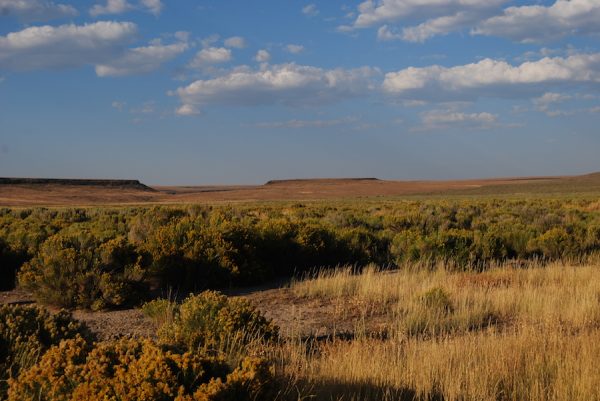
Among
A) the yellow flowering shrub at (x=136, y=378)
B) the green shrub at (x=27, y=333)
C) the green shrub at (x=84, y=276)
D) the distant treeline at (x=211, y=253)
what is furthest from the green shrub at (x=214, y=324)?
the distant treeline at (x=211, y=253)

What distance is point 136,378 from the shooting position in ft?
12.3

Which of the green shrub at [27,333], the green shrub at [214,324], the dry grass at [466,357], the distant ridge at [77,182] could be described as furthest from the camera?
the distant ridge at [77,182]

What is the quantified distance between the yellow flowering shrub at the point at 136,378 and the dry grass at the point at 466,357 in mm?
810

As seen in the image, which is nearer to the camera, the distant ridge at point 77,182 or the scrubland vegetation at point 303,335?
the scrubland vegetation at point 303,335

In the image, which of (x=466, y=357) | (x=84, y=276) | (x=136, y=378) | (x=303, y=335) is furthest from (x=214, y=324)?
(x=84, y=276)

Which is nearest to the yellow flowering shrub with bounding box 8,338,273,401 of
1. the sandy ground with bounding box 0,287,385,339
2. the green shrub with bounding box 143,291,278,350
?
the green shrub with bounding box 143,291,278,350

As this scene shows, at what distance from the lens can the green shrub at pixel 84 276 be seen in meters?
10.9

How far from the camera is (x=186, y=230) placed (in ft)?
48.3

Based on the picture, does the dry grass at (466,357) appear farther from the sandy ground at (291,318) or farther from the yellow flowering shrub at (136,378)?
the yellow flowering shrub at (136,378)

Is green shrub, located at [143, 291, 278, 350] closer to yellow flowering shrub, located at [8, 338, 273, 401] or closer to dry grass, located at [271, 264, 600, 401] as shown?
dry grass, located at [271, 264, 600, 401]

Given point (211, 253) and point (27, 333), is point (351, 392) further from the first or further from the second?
point (211, 253)

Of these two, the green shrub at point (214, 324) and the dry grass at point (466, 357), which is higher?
the green shrub at point (214, 324)

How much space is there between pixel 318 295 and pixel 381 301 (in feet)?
4.89

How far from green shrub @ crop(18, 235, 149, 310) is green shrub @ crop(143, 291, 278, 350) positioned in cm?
408
